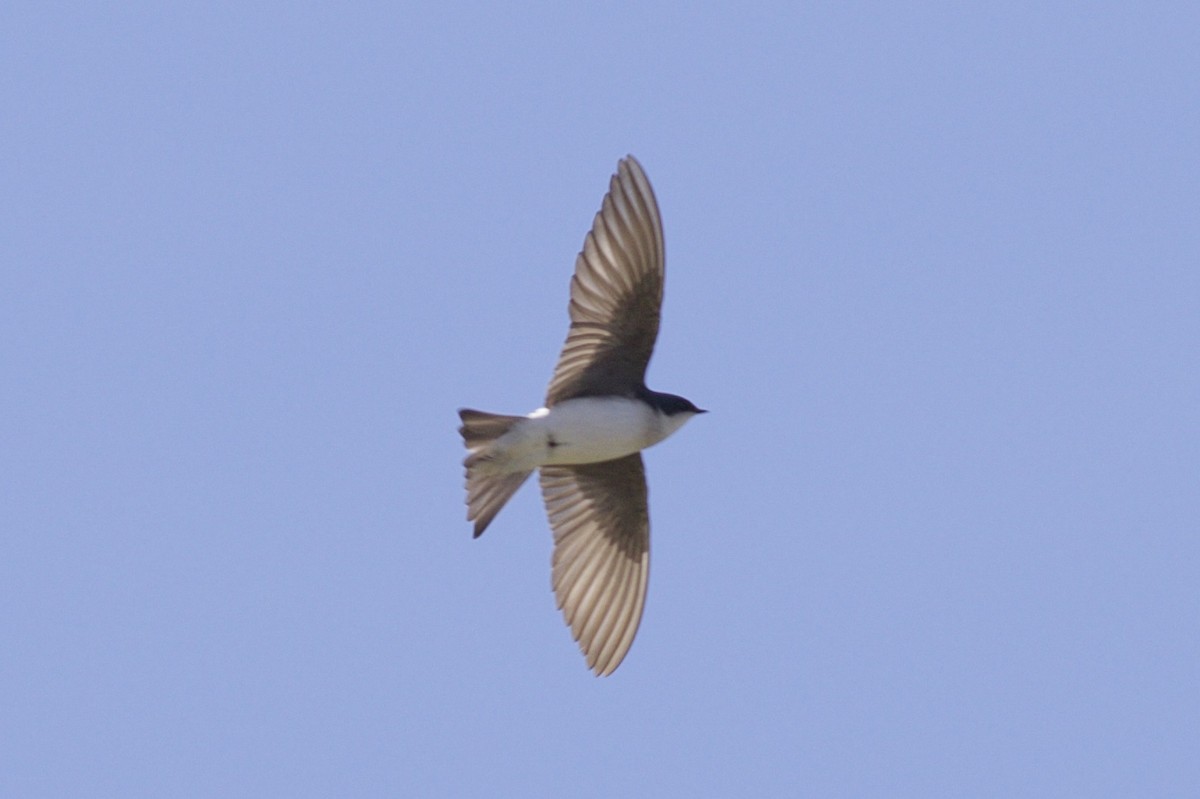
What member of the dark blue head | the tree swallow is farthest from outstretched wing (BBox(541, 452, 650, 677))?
the dark blue head

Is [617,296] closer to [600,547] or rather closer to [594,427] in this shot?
[594,427]

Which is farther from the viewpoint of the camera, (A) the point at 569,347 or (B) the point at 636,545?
(B) the point at 636,545

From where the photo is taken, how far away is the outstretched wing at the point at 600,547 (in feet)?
26.7

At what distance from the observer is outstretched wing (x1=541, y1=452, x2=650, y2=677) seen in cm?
814

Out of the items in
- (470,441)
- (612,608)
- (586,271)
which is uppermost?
(586,271)

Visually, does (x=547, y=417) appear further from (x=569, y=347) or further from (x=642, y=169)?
(x=642, y=169)

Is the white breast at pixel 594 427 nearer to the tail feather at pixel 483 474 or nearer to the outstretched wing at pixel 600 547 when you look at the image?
the tail feather at pixel 483 474

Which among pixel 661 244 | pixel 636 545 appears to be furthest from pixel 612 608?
pixel 661 244

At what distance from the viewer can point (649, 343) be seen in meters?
7.83

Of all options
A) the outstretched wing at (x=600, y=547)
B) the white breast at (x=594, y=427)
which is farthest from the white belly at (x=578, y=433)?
the outstretched wing at (x=600, y=547)

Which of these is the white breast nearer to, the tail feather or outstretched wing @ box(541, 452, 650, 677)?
the tail feather

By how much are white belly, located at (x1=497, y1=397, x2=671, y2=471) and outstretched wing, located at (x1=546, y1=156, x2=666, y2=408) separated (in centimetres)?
8

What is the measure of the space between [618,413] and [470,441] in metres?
0.52

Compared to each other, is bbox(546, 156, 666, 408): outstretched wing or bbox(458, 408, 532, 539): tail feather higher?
bbox(546, 156, 666, 408): outstretched wing
